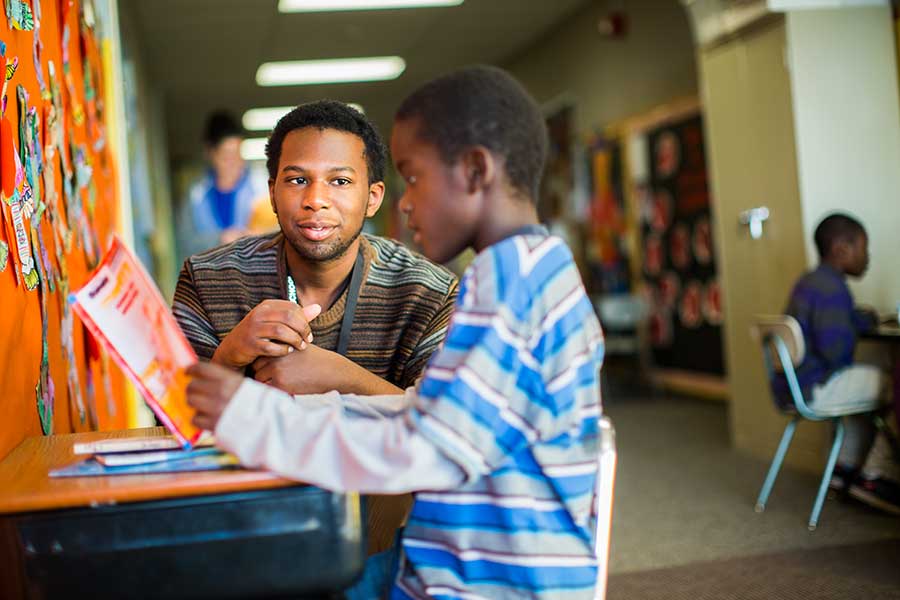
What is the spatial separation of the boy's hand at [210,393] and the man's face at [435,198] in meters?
0.30

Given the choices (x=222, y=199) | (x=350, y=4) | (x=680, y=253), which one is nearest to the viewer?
(x=222, y=199)

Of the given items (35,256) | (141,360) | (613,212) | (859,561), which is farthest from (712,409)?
(141,360)

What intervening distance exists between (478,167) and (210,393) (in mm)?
410

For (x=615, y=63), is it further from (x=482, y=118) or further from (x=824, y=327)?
(x=482, y=118)

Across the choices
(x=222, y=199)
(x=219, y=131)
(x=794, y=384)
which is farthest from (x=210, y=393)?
(x=219, y=131)

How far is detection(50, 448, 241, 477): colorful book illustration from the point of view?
3.72ft

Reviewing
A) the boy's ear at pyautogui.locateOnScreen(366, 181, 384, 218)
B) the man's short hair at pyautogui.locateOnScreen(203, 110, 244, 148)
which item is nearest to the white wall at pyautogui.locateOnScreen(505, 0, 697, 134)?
the man's short hair at pyautogui.locateOnScreen(203, 110, 244, 148)

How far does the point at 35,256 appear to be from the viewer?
1.76 m

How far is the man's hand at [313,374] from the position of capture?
1.46 m

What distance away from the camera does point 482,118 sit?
1174 millimetres

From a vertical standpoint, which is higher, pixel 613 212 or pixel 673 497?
pixel 613 212

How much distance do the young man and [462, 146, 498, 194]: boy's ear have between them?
1.84ft

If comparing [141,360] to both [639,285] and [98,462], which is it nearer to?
[98,462]

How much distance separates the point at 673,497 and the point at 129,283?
3.18 m
